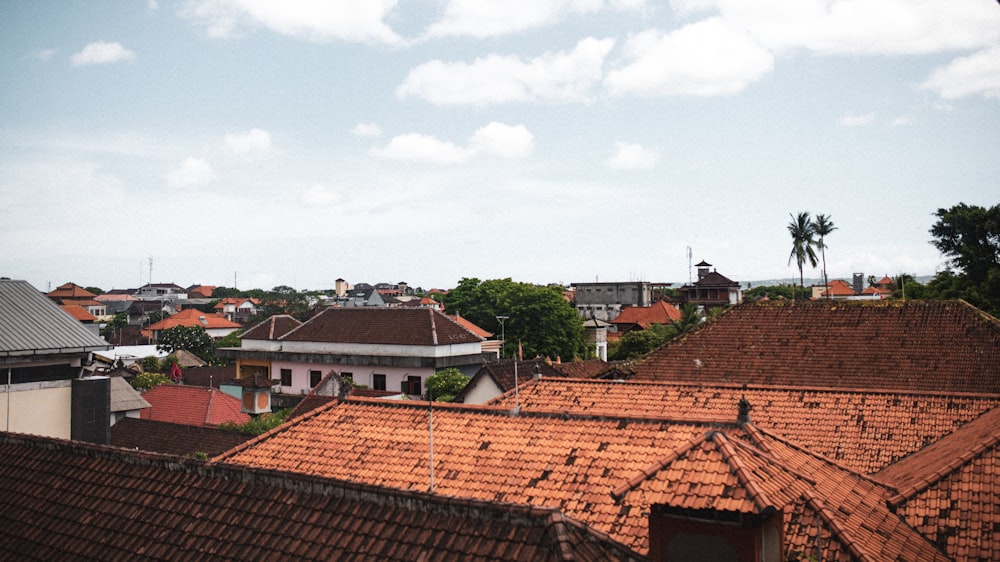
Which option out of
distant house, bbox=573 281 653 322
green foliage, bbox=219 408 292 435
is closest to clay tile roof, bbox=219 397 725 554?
green foliage, bbox=219 408 292 435

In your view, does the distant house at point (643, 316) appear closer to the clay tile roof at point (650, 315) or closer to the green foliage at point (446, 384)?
the clay tile roof at point (650, 315)

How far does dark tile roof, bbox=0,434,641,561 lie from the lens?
7406 millimetres

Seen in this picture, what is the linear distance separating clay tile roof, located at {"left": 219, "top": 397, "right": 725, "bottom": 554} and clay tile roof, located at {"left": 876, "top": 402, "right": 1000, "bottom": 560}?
298 cm

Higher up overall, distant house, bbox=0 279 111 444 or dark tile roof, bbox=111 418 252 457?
distant house, bbox=0 279 111 444

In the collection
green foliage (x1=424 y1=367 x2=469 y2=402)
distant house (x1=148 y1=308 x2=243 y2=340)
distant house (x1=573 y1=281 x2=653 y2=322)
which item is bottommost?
green foliage (x1=424 y1=367 x2=469 y2=402)

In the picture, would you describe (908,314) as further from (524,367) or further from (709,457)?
(709,457)

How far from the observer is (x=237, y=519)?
877cm

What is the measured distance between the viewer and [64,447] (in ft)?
37.7

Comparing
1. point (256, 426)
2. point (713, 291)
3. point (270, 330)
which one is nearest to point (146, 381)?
point (270, 330)

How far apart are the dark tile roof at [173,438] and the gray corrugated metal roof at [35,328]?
7354 mm

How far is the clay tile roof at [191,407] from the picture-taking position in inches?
1351

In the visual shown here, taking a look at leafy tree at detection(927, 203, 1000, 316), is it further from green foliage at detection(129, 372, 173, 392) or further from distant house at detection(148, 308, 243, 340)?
distant house at detection(148, 308, 243, 340)

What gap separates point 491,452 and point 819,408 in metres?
8.03

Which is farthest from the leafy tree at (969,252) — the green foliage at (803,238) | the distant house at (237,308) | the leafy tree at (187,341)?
the distant house at (237,308)
